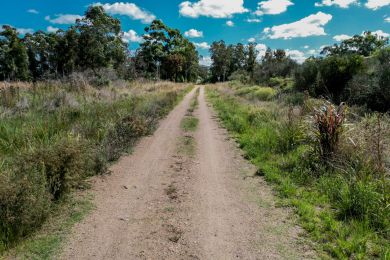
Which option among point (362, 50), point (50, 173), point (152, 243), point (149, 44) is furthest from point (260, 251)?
point (362, 50)

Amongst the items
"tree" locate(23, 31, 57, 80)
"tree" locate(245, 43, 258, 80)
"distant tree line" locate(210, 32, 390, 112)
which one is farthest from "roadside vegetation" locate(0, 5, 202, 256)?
"tree" locate(245, 43, 258, 80)

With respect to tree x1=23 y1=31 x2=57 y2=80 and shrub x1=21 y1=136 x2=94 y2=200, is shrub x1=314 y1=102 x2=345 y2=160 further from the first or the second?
tree x1=23 y1=31 x2=57 y2=80

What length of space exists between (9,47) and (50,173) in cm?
5397

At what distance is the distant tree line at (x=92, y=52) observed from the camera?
26.7m

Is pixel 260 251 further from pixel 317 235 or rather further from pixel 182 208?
pixel 182 208

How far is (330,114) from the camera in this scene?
608 cm

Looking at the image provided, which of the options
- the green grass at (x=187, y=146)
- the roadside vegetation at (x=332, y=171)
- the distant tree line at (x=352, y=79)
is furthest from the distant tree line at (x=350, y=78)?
the green grass at (x=187, y=146)

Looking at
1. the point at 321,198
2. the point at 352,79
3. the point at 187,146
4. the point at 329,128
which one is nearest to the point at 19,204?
the point at 321,198

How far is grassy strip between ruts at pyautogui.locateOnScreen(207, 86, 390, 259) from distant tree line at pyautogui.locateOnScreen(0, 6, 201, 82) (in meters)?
12.5

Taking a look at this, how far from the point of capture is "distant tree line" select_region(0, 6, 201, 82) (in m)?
26.7

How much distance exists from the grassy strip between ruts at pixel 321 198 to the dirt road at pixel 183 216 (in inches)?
11.0

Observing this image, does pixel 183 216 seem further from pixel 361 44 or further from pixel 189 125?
pixel 361 44

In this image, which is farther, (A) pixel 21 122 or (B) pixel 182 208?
(A) pixel 21 122

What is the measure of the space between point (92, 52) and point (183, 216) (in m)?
25.6
